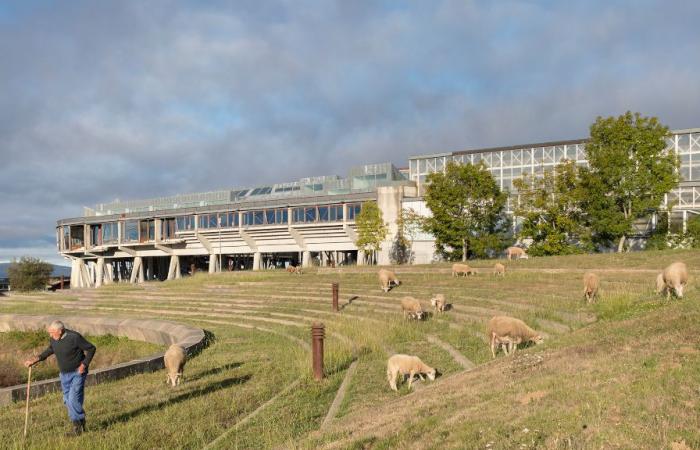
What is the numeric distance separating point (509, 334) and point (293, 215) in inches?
2108

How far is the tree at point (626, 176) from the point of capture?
37688 millimetres

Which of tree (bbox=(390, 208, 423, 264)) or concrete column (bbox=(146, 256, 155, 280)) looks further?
concrete column (bbox=(146, 256, 155, 280))

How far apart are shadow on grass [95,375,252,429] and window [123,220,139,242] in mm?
74577

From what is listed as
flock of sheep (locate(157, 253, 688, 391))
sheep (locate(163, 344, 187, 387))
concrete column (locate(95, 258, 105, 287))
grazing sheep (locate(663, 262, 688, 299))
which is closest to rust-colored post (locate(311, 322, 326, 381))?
flock of sheep (locate(157, 253, 688, 391))

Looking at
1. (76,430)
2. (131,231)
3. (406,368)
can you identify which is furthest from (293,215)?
(76,430)

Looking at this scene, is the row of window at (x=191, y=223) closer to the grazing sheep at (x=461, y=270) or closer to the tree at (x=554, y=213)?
the tree at (x=554, y=213)

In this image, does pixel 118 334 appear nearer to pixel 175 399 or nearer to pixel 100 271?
pixel 175 399

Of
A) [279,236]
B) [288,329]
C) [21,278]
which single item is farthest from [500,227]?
[21,278]

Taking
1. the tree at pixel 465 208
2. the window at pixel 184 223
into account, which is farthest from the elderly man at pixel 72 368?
the window at pixel 184 223

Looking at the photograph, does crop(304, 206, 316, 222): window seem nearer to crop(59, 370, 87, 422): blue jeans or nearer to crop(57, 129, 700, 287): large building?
crop(57, 129, 700, 287): large building

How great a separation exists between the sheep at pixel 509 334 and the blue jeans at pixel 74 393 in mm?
8825

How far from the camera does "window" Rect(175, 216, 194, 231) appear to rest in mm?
74312

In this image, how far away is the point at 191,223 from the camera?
74312 mm

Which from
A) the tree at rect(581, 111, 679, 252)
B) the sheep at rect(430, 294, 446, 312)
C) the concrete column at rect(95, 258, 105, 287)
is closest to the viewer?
the sheep at rect(430, 294, 446, 312)
